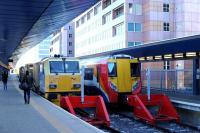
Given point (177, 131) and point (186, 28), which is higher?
point (186, 28)

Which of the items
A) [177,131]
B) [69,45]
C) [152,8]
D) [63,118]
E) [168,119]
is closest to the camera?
[63,118]

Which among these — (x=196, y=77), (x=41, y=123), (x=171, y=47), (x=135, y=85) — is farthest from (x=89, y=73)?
(x=41, y=123)

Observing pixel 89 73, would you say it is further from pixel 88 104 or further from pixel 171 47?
pixel 88 104

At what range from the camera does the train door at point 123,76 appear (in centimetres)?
2289

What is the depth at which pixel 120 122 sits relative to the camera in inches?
772


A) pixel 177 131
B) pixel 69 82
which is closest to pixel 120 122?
pixel 177 131

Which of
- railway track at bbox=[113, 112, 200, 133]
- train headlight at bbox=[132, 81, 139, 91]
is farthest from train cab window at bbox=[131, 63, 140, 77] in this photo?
railway track at bbox=[113, 112, 200, 133]

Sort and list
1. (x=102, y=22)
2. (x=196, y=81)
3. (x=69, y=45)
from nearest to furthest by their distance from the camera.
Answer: (x=196, y=81) → (x=102, y=22) → (x=69, y=45)

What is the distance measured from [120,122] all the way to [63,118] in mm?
6298

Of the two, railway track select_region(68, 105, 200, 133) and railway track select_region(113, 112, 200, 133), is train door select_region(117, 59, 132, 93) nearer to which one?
railway track select_region(68, 105, 200, 133)

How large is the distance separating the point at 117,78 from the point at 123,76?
14.5 inches

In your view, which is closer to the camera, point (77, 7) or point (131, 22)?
point (77, 7)

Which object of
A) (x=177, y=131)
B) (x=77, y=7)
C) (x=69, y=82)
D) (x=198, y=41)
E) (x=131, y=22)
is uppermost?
(x=131, y=22)

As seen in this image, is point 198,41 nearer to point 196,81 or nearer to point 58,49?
point 196,81
